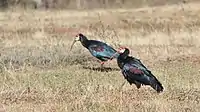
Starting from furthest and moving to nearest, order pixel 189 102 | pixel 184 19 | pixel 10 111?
pixel 184 19
pixel 189 102
pixel 10 111

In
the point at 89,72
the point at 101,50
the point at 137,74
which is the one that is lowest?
the point at 89,72

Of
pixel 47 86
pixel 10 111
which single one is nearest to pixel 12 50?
pixel 47 86

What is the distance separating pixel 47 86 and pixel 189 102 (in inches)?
95.8

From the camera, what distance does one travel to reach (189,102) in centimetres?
795

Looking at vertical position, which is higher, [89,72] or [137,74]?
[137,74]

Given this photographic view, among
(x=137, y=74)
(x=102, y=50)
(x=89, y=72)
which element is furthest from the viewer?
(x=102, y=50)

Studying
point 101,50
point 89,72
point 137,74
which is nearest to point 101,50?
point 101,50

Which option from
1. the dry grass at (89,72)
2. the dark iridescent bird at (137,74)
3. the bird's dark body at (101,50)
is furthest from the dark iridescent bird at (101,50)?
the dark iridescent bird at (137,74)

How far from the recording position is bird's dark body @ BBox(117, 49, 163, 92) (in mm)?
8438

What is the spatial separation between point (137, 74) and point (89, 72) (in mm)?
3006

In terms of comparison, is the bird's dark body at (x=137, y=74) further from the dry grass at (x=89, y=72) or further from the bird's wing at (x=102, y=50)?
the bird's wing at (x=102, y=50)

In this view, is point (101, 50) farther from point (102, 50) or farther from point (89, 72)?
point (89, 72)

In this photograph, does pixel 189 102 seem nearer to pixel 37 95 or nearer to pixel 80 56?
pixel 37 95

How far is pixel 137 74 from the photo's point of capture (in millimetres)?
8734
